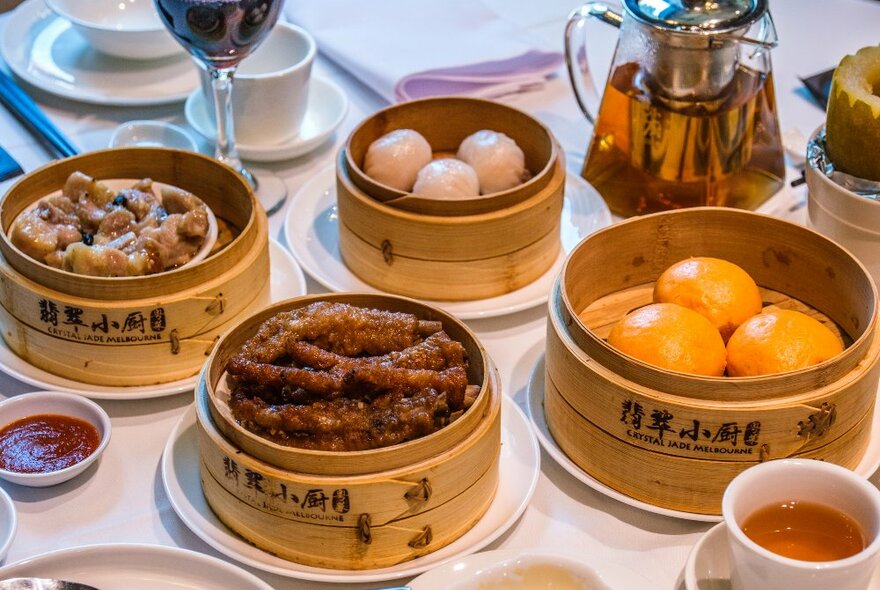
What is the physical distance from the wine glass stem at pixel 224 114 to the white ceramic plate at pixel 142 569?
750 mm

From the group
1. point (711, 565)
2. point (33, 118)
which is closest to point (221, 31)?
point (33, 118)

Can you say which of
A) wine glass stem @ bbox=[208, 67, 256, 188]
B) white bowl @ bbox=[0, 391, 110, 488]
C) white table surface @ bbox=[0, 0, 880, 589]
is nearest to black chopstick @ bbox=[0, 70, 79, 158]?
white table surface @ bbox=[0, 0, 880, 589]

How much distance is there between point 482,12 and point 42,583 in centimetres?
166

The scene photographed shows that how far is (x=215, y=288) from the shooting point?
1.37m

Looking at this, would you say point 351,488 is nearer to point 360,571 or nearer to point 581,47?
point 360,571

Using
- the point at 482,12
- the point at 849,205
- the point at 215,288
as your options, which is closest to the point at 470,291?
the point at 215,288

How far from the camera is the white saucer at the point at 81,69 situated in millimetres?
2041

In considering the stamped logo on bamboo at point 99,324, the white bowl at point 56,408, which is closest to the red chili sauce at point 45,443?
the white bowl at point 56,408

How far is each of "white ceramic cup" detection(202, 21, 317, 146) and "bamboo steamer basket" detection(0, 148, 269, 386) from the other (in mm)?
457

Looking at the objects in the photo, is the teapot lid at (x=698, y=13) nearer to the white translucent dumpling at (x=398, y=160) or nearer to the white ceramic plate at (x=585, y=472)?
the white translucent dumpling at (x=398, y=160)

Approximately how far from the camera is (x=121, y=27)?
7.13 ft

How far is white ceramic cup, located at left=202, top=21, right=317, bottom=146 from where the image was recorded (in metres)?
1.85

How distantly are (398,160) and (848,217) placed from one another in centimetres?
68

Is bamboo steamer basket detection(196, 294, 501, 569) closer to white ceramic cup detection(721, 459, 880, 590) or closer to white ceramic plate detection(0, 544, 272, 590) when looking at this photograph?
white ceramic plate detection(0, 544, 272, 590)
